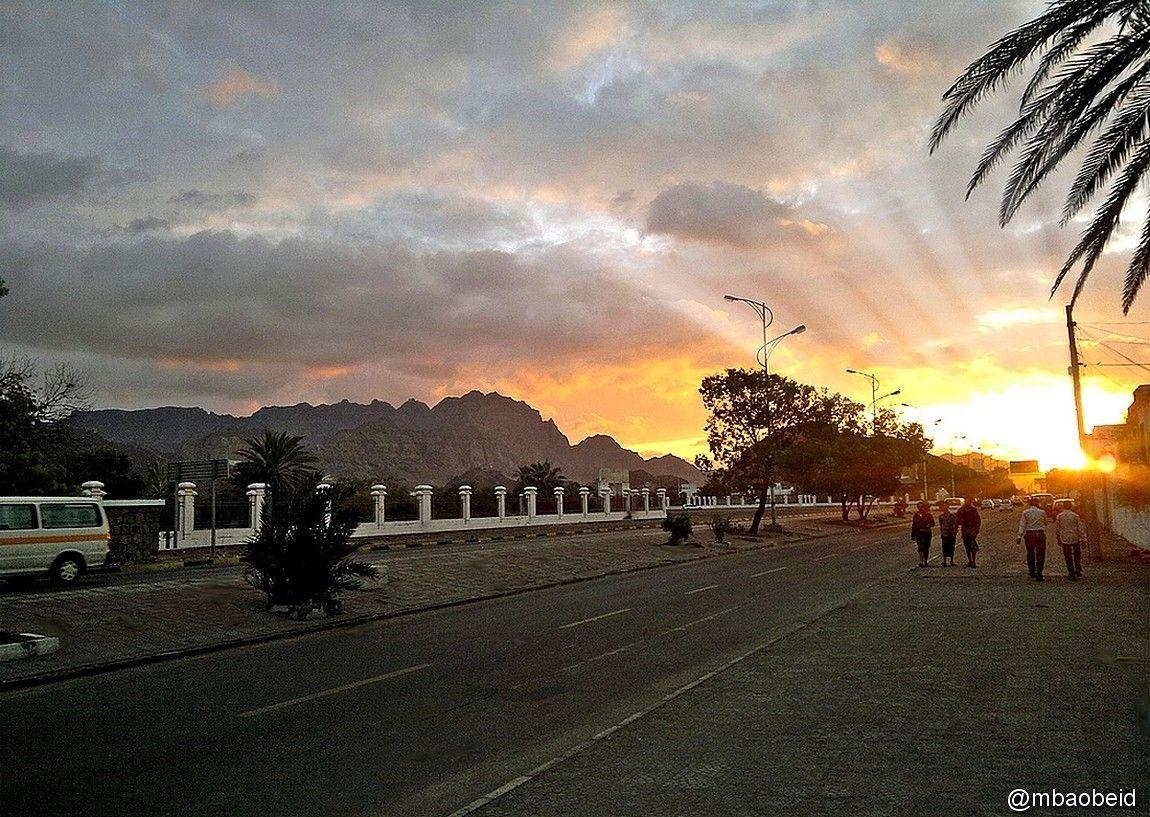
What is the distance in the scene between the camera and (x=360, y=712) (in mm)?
9148

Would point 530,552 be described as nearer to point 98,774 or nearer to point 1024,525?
point 1024,525

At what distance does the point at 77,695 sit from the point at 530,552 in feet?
68.9

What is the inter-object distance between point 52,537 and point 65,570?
32.9 inches

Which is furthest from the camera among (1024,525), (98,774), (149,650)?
Answer: (1024,525)

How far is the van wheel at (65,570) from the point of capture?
21219 millimetres

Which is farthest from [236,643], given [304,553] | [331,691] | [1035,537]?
[1035,537]

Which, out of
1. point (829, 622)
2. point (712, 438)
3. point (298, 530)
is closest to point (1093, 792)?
point (829, 622)

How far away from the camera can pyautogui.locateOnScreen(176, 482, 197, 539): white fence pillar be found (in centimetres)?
3378

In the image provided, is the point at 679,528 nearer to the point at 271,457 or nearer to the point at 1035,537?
the point at 1035,537

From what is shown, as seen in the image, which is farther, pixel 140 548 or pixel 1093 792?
pixel 140 548

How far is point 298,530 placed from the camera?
1734 cm

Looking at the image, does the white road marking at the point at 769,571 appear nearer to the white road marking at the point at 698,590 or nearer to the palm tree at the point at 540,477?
the white road marking at the point at 698,590

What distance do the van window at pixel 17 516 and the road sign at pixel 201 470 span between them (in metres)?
5.71

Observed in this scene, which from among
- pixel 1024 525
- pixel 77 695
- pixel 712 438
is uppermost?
pixel 712 438
